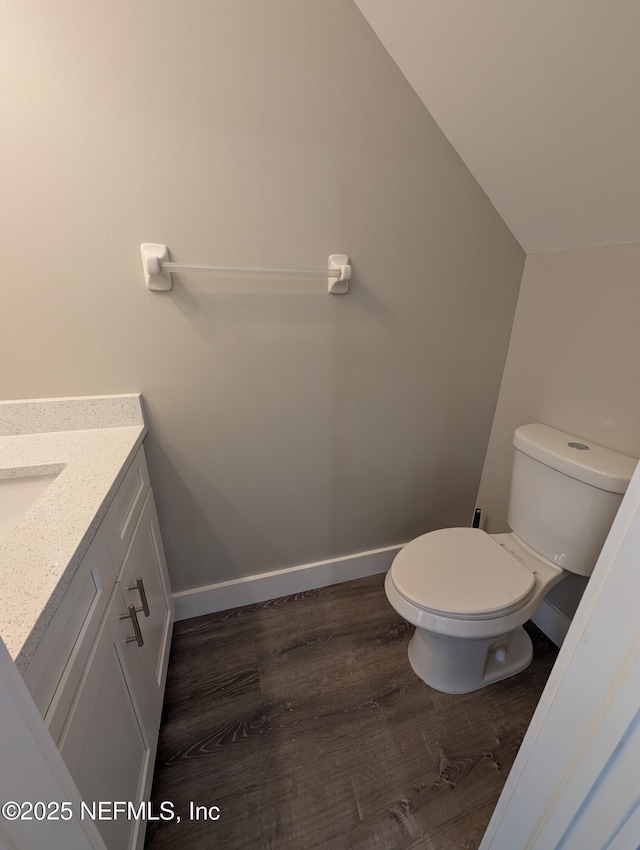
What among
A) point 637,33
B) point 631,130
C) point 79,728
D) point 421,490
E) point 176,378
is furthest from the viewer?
point 421,490

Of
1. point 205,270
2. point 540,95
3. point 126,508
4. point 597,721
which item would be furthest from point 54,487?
point 540,95

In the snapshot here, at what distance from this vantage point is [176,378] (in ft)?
3.96

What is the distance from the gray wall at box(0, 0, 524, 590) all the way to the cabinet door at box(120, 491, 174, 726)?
5.5 inches

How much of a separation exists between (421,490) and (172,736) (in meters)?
1.31

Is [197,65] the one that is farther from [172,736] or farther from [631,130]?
[172,736]

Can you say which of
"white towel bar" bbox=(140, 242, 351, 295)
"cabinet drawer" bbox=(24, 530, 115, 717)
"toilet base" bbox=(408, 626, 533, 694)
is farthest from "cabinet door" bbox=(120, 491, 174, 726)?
"toilet base" bbox=(408, 626, 533, 694)

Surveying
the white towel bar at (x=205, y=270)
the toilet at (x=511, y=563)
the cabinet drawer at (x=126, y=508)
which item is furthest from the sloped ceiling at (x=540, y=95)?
the cabinet drawer at (x=126, y=508)

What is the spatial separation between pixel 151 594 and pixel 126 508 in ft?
1.16

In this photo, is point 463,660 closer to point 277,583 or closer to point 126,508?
point 277,583

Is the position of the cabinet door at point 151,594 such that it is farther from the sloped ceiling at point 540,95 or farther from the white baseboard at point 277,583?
the sloped ceiling at point 540,95

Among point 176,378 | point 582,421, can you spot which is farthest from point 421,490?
point 176,378

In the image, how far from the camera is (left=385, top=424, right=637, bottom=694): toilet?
3.56 feet

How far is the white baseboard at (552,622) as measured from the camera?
1434mm

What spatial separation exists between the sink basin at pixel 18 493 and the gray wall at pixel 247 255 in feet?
1.01
